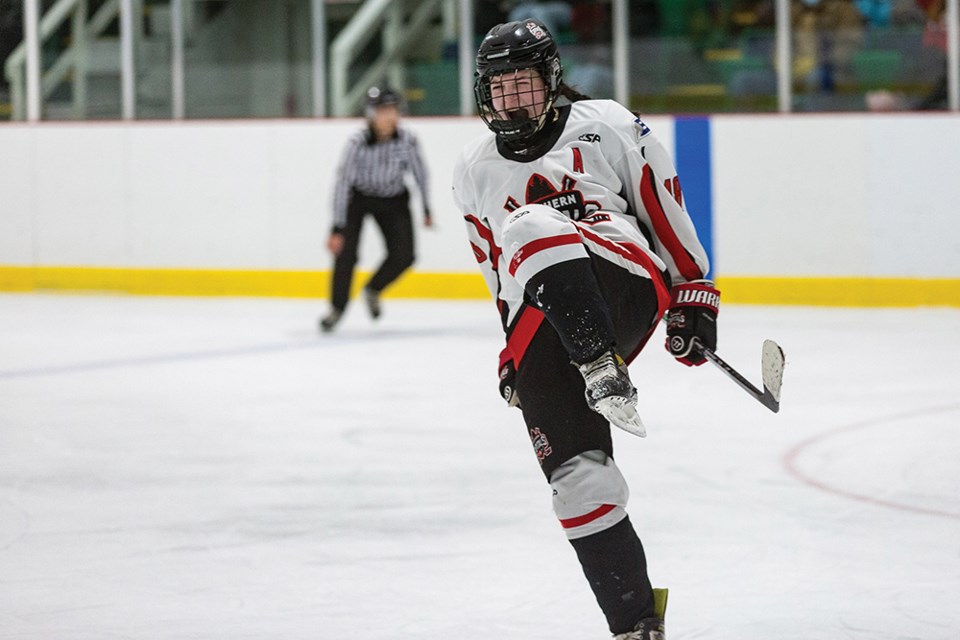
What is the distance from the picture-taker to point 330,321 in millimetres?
8797

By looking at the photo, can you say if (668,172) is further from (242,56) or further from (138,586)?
(242,56)

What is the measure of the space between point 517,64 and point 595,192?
24 centimetres

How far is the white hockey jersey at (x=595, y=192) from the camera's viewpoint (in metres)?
2.66

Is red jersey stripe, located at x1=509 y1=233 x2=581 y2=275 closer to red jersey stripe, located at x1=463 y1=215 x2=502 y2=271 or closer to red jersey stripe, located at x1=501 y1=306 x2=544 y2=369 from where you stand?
red jersey stripe, located at x1=501 y1=306 x2=544 y2=369

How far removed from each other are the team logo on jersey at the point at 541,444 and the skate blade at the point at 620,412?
22 cm

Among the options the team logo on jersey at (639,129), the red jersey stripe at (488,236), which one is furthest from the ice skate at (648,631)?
the team logo on jersey at (639,129)

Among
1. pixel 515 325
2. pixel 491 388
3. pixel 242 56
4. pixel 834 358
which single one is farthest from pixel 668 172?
pixel 242 56

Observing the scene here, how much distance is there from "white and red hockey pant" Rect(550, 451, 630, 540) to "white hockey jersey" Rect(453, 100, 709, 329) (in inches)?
11.5

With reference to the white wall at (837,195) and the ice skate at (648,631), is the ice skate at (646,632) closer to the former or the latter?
the ice skate at (648,631)

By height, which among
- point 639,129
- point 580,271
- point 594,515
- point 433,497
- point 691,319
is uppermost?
point 639,129

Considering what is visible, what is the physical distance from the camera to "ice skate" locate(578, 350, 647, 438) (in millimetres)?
2354

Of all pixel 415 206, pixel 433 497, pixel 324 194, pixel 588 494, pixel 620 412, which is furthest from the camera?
pixel 324 194

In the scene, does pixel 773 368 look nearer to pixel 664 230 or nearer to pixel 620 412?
pixel 664 230

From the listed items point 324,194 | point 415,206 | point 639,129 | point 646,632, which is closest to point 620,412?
point 646,632
